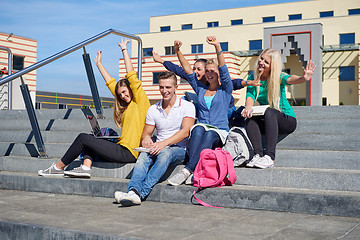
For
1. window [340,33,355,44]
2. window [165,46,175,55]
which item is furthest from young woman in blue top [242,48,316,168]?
window [165,46,175,55]

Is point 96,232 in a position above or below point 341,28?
below

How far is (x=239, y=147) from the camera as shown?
15.8 ft

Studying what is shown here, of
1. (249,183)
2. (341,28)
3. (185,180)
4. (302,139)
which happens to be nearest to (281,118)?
(302,139)

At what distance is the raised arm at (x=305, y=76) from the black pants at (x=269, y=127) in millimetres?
397

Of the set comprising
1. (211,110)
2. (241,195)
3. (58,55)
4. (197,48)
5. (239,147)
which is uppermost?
(197,48)

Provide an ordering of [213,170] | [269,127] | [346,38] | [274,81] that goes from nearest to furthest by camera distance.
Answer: [213,170] → [269,127] → [274,81] → [346,38]

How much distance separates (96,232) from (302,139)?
9.74ft

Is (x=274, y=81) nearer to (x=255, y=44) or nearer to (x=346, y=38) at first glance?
(x=346, y=38)

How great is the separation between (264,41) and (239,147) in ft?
78.8

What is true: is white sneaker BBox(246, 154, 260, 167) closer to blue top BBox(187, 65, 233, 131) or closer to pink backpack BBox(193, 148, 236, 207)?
pink backpack BBox(193, 148, 236, 207)

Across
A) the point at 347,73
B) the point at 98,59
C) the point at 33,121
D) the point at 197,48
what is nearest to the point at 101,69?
the point at 98,59

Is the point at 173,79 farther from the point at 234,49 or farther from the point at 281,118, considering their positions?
the point at 234,49

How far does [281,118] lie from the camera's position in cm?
522

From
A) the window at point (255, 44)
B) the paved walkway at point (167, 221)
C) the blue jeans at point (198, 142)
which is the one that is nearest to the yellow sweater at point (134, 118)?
the blue jeans at point (198, 142)
